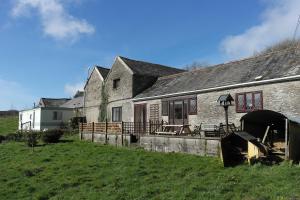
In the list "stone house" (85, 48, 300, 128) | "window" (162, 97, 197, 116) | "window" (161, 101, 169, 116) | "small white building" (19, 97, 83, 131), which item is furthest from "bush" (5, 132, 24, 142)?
"window" (162, 97, 197, 116)

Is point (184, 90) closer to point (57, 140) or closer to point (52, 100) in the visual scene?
point (57, 140)

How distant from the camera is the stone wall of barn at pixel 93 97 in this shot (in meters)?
36.1

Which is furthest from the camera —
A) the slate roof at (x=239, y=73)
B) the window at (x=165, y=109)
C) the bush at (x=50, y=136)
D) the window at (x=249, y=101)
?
the bush at (x=50, y=136)

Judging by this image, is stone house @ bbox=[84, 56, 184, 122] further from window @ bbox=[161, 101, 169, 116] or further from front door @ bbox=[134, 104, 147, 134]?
window @ bbox=[161, 101, 169, 116]

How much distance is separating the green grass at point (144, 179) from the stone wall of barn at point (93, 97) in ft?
56.3

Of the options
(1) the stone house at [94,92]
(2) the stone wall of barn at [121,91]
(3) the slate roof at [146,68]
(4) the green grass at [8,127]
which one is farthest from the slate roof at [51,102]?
(3) the slate roof at [146,68]

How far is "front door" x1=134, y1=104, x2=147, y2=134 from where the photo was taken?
26.0 m

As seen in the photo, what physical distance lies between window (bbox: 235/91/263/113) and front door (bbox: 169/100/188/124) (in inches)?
180

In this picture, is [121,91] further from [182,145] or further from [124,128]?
[182,145]

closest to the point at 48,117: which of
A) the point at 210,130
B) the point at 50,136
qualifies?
the point at 50,136

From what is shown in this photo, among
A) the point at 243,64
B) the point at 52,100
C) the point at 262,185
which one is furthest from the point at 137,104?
the point at 52,100

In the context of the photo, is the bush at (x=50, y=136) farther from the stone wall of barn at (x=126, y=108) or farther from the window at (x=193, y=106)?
the window at (x=193, y=106)

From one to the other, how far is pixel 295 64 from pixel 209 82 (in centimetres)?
581

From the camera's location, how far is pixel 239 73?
21219 millimetres
